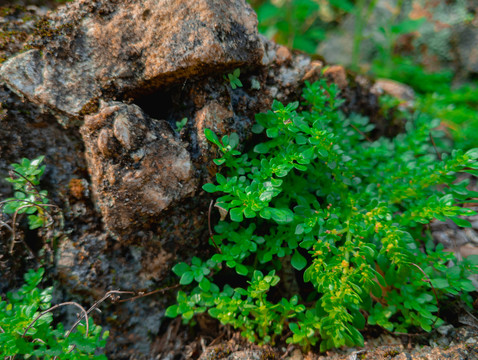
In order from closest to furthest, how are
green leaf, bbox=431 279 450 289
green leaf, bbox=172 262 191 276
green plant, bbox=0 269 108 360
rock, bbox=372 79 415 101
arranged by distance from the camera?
green plant, bbox=0 269 108 360, green leaf, bbox=431 279 450 289, green leaf, bbox=172 262 191 276, rock, bbox=372 79 415 101

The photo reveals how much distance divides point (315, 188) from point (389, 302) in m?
0.74

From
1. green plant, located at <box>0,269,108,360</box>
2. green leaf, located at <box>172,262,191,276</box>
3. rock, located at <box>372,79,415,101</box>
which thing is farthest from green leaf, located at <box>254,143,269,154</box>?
rock, located at <box>372,79,415,101</box>

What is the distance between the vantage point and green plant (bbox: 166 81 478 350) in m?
1.38

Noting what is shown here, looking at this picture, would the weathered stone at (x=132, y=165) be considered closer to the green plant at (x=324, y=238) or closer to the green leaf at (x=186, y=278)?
the green plant at (x=324, y=238)

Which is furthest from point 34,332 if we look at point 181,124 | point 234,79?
point 234,79

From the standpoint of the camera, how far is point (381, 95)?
8.69ft

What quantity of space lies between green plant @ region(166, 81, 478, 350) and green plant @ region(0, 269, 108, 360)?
424 mm

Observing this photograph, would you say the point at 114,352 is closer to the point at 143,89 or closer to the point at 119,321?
the point at 119,321

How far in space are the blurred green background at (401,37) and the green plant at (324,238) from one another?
93.0 inches

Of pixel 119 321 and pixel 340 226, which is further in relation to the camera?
pixel 119 321

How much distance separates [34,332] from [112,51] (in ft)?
4.68

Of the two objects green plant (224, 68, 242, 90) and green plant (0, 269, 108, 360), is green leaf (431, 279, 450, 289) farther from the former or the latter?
green plant (0, 269, 108, 360)

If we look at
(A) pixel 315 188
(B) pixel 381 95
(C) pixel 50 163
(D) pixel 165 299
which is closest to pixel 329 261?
(A) pixel 315 188

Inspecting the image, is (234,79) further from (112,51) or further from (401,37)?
(401,37)
